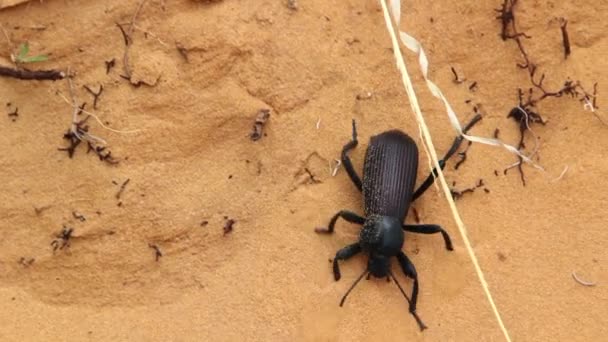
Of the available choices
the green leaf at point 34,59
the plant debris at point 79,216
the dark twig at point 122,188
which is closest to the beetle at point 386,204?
the dark twig at point 122,188

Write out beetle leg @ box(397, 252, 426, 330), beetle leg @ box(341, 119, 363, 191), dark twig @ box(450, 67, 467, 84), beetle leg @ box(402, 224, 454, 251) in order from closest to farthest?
beetle leg @ box(397, 252, 426, 330) < beetle leg @ box(402, 224, 454, 251) < beetle leg @ box(341, 119, 363, 191) < dark twig @ box(450, 67, 467, 84)

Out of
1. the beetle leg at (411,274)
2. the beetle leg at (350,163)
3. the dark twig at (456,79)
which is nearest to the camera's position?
the beetle leg at (411,274)

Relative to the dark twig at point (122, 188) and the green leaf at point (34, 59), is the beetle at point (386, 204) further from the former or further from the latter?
the green leaf at point (34, 59)

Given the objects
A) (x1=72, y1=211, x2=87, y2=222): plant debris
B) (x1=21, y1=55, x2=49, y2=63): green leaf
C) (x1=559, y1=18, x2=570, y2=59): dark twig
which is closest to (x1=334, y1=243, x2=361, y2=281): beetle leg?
(x1=72, y1=211, x2=87, y2=222): plant debris

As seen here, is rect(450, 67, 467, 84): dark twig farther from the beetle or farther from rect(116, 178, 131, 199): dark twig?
rect(116, 178, 131, 199): dark twig

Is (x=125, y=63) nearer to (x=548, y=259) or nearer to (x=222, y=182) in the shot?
(x=222, y=182)

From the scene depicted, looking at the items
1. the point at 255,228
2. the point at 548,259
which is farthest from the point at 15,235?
the point at 548,259
